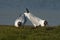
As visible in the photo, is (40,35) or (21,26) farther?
(21,26)

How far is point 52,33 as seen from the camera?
28.7 metres

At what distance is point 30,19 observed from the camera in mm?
38594

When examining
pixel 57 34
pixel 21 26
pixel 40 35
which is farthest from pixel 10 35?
pixel 21 26

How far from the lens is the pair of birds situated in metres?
35.0

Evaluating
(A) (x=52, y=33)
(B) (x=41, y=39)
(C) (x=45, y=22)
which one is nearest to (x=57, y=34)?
(A) (x=52, y=33)

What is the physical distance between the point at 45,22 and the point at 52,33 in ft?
21.4

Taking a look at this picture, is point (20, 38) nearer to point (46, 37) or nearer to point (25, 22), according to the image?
point (46, 37)

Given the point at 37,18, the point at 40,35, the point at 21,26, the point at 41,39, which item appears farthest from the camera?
the point at 37,18

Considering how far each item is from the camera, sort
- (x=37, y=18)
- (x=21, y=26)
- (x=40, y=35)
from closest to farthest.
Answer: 1. (x=40, y=35)
2. (x=21, y=26)
3. (x=37, y=18)

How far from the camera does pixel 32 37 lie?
84.1 feet

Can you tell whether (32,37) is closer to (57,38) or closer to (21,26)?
(57,38)

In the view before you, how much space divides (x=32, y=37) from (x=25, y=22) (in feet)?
35.2

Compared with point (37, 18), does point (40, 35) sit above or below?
below

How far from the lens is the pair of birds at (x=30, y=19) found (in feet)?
115
